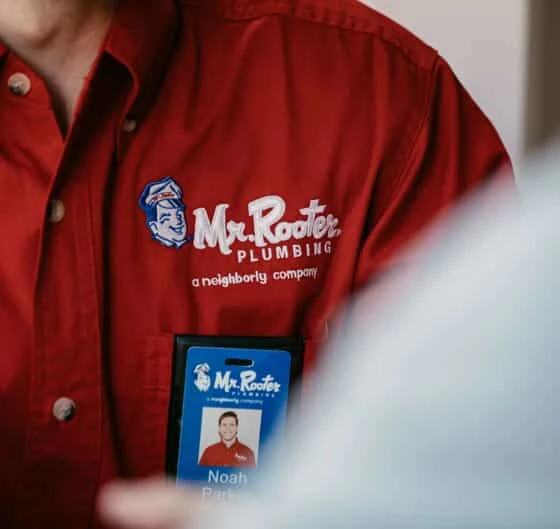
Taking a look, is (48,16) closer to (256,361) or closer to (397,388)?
(256,361)

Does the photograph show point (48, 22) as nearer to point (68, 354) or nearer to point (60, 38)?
point (60, 38)

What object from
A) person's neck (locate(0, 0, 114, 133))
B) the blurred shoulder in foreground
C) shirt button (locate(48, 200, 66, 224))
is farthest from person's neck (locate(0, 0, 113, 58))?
the blurred shoulder in foreground

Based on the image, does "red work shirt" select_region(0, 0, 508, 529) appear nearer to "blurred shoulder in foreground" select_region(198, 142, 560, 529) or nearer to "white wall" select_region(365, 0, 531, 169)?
"white wall" select_region(365, 0, 531, 169)

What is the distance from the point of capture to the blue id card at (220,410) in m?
0.70

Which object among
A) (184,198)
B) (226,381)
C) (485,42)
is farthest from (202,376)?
(485,42)

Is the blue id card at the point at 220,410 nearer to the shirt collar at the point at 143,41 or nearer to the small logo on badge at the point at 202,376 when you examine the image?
the small logo on badge at the point at 202,376

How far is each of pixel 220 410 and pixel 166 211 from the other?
0.14m

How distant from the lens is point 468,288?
0.32 m


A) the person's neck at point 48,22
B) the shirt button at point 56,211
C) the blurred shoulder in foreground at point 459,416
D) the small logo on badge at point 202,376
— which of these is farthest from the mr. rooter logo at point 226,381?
the blurred shoulder in foreground at point 459,416

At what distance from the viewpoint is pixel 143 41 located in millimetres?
692

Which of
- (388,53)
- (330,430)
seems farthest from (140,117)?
(330,430)

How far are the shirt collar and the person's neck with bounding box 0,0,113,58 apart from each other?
0.02 m

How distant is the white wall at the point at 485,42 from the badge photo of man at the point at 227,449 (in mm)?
392

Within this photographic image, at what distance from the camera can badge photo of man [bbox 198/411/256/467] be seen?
70 centimetres
